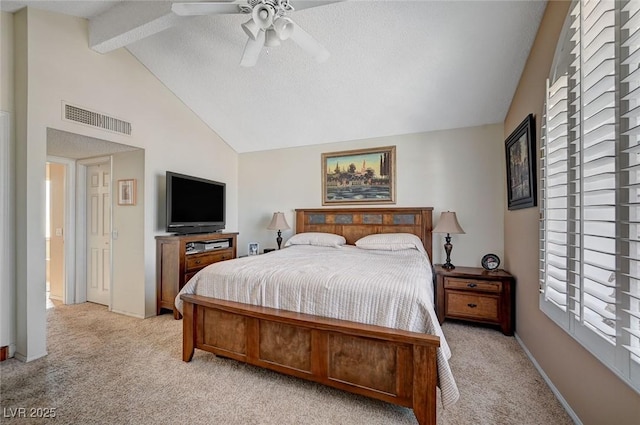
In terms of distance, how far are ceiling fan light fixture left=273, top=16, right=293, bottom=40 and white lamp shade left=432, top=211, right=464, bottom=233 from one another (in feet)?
8.93

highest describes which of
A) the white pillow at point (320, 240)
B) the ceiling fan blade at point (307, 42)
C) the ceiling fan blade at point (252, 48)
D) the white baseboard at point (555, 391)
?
the ceiling fan blade at point (307, 42)

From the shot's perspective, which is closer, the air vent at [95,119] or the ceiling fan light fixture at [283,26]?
the ceiling fan light fixture at [283,26]

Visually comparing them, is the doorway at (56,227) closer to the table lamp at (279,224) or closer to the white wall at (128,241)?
the white wall at (128,241)

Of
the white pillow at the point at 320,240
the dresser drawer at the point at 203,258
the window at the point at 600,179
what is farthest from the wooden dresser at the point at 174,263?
the window at the point at 600,179

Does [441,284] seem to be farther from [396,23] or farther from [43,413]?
[43,413]

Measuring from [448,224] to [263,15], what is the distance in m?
2.96

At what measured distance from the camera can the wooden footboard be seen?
153 centimetres

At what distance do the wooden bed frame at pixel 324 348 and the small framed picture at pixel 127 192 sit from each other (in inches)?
79.5

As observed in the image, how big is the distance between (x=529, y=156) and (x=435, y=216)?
151cm

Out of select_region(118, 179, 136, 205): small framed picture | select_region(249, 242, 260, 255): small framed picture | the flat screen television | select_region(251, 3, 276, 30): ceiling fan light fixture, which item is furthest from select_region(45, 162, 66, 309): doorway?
select_region(251, 3, 276, 30): ceiling fan light fixture

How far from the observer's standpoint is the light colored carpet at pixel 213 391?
1678 millimetres

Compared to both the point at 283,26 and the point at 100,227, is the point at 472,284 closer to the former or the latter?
the point at 283,26

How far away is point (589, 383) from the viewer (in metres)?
1.47

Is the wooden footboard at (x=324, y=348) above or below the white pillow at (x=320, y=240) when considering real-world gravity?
below
